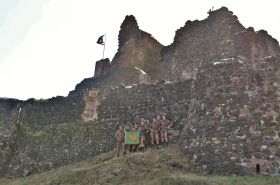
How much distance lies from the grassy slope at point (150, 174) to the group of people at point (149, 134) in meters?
0.68

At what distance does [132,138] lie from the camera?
50.4ft

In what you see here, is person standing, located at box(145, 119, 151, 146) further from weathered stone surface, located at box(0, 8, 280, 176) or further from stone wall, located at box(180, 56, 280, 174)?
stone wall, located at box(180, 56, 280, 174)

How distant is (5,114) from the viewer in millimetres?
22719

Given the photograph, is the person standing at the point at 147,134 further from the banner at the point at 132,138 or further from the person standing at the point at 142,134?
the banner at the point at 132,138

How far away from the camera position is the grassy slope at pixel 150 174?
10.6m

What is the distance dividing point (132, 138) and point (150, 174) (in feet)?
12.2

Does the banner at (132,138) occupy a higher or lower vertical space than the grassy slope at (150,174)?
higher

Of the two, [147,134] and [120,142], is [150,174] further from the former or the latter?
[120,142]

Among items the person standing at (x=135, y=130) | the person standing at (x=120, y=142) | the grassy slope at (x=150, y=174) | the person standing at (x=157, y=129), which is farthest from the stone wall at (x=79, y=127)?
the grassy slope at (x=150, y=174)

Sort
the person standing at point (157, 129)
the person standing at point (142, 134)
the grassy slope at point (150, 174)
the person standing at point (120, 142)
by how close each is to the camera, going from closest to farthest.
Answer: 1. the grassy slope at point (150, 174)
2. the person standing at point (157, 129)
3. the person standing at point (142, 134)
4. the person standing at point (120, 142)

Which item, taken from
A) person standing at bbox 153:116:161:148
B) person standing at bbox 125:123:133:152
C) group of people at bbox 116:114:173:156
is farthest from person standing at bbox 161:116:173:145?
person standing at bbox 125:123:133:152

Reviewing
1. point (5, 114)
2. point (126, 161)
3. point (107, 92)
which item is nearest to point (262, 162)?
point (126, 161)

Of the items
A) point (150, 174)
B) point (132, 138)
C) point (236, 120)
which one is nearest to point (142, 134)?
point (132, 138)

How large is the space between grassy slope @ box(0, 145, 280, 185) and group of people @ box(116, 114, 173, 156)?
2.24ft
